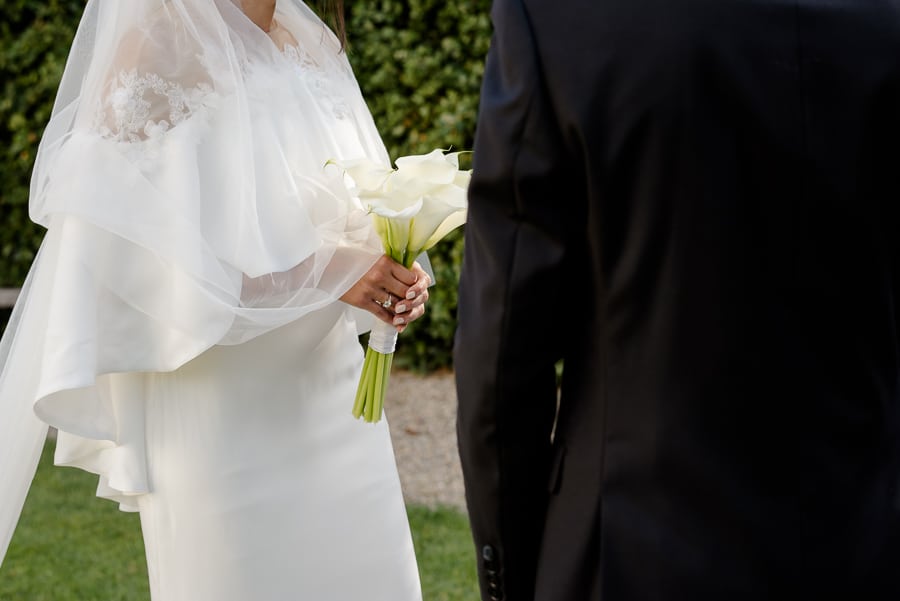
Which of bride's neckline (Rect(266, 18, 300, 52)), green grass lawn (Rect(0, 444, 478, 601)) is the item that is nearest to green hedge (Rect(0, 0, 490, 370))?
green grass lawn (Rect(0, 444, 478, 601))

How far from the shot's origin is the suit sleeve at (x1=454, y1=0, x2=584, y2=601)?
1.66 m

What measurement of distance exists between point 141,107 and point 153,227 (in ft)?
1.04

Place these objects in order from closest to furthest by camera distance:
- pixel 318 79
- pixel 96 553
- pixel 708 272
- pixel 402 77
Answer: pixel 708 272 → pixel 318 79 → pixel 96 553 → pixel 402 77

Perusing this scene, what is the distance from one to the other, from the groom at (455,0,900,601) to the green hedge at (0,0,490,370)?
507 centimetres

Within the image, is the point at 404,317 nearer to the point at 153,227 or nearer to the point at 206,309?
the point at 206,309

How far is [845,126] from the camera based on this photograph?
1.62 meters

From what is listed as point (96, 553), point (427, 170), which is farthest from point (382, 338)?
point (96, 553)

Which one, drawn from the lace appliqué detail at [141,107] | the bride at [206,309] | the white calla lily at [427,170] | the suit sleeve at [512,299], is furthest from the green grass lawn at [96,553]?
the suit sleeve at [512,299]

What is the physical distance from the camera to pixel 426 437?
6465 millimetres

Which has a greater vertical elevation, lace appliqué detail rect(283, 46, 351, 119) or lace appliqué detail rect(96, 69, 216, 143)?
lace appliqué detail rect(96, 69, 216, 143)

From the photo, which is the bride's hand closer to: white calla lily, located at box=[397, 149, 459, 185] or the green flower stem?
the green flower stem

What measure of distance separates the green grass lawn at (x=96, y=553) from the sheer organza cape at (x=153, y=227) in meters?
1.84

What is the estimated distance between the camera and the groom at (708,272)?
161 centimetres

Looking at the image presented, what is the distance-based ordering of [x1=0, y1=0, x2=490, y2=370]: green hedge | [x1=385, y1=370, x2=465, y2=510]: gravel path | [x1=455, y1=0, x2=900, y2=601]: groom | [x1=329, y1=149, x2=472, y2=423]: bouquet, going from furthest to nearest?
1. [x1=0, y1=0, x2=490, y2=370]: green hedge
2. [x1=385, y1=370, x2=465, y2=510]: gravel path
3. [x1=329, y1=149, x2=472, y2=423]: bouquet
4. [x1=455, y1=0, x2=900, y2=601]: groom
